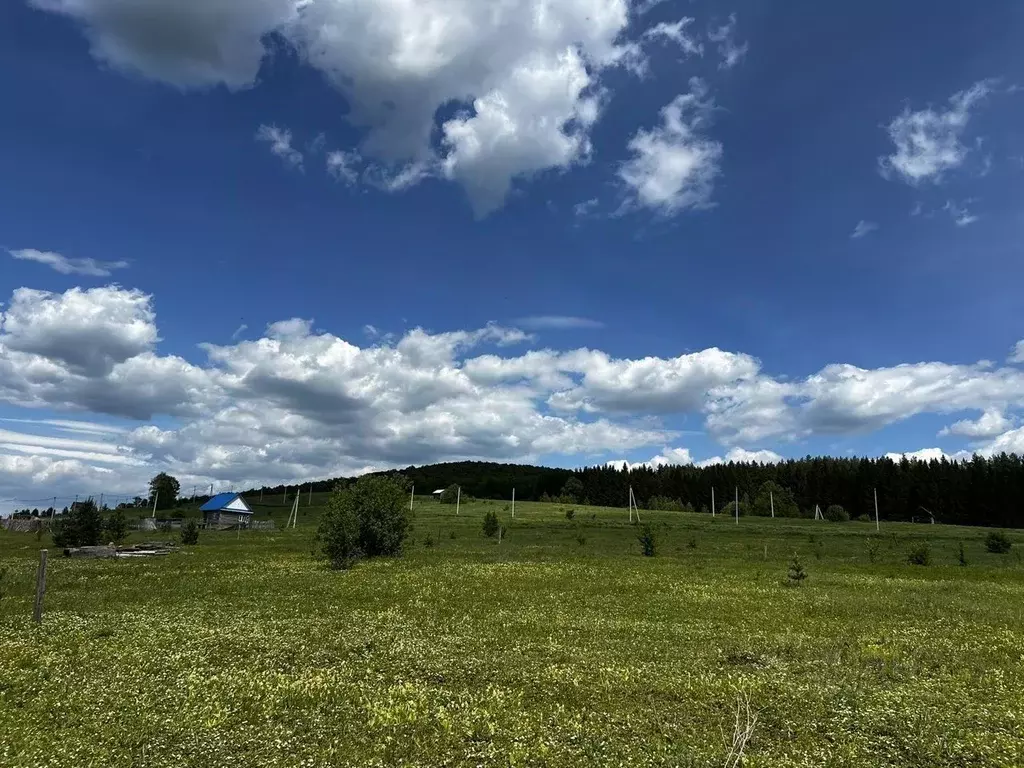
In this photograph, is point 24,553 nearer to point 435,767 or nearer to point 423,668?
point 423,668

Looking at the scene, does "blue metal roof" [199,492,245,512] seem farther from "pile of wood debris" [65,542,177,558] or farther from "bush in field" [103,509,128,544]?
"pile of wood debris" [65,542,177,558]

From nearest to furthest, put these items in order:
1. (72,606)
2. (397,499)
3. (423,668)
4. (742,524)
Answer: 1. (423,668)
2. (72,606)
3. (397,499)
4. (742,524)

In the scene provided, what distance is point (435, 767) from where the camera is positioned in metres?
11.4

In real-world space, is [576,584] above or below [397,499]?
below

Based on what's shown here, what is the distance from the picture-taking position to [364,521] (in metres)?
50.5

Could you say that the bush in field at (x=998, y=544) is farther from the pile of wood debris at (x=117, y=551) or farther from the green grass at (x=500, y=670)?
the pile of wood debris at (x=117, y=551)

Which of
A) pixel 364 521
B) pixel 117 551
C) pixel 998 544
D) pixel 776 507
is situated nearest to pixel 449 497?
pixel 776 507

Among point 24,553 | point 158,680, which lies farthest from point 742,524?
point 158,680

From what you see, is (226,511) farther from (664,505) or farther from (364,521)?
(664,505)

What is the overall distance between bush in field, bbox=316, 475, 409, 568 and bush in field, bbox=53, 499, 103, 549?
86.8 feet

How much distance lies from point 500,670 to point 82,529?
59630 millimetres

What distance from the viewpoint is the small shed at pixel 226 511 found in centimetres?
12019

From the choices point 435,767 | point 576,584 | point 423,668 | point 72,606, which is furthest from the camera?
point 576,584

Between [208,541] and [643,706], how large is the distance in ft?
237
